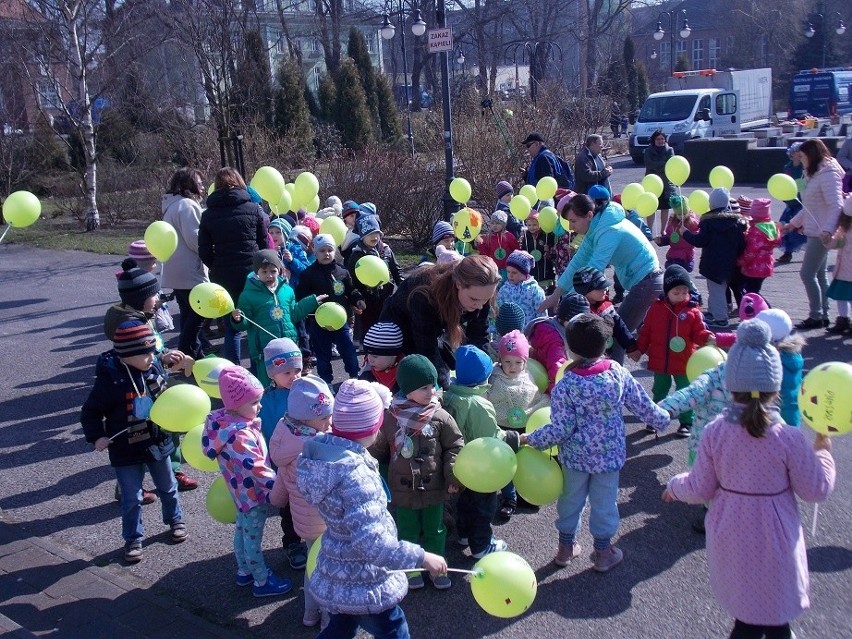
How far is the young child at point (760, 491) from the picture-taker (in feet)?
9.82

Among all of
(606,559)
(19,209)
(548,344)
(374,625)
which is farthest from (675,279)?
(19,209)

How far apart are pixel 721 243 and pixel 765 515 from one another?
5173 millimetres

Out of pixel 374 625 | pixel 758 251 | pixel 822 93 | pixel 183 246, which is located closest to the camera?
pixel 374 625

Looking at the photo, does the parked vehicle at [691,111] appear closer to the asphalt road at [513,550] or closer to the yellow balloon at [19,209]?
the asphalt road at [513,550]

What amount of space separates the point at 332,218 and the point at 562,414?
4830mm

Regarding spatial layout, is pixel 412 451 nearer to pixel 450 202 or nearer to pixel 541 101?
pixel 450 202

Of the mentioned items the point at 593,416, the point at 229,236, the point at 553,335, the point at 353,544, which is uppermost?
the point at 229,236

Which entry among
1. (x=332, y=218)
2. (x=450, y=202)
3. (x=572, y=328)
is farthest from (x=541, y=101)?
(x=572, y=328)

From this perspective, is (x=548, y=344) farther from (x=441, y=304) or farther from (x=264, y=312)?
(x=264, y=312)

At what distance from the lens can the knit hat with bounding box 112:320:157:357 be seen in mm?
4523

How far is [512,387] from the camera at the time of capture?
4.79 m

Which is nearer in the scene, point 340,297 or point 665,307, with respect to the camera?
point 665,307

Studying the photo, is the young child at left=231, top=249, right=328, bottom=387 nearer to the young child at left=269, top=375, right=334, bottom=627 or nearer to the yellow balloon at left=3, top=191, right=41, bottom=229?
the yellow balloon at left=3, top=191, right=41, bottom=229

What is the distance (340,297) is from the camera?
7035mm
